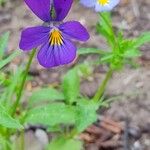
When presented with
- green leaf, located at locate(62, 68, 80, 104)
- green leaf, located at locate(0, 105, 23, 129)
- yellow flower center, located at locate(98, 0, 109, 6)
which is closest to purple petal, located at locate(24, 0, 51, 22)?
green leaf, located at locate(0, 105, 23, 129)

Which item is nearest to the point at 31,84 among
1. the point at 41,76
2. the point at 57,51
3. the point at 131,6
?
the point at 41,76

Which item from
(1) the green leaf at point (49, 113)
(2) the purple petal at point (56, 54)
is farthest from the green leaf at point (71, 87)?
(2) the purple petal at point (56, 54)

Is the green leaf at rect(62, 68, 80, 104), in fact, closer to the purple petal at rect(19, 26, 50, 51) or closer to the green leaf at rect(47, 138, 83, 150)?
the green leaf at rect(47, 138, 83, 150)

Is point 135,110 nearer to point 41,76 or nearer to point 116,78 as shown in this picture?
point 116,78

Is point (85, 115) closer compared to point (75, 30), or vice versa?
point (75, 30)

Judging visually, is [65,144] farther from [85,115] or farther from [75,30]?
[75,30]

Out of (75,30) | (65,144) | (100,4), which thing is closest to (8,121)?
(75,30)

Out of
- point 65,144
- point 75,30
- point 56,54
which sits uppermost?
point 75,30
